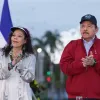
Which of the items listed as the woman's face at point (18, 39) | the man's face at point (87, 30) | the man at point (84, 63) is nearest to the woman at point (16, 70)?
the woman's face at point (18, 39)

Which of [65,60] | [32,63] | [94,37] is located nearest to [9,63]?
[32,63]

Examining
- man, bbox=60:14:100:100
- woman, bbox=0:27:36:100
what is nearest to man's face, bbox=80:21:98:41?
man, bbox=60:14:100:100

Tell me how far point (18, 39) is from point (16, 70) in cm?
48

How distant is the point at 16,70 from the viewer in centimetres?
720

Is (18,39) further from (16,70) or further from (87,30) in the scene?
A: (87,30)

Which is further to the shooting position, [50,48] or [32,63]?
[50,48]

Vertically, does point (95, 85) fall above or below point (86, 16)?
below

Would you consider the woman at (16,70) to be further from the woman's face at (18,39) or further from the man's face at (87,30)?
the man's face at (87,30)

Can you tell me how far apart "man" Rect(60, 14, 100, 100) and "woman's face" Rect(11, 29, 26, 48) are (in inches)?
28.4

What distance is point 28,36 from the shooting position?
751 centimetres

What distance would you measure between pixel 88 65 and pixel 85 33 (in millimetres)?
510

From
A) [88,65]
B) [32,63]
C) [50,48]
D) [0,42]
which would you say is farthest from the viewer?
[50,48]

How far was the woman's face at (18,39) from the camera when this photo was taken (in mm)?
7348

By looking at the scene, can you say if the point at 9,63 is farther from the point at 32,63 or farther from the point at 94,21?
the point at 94,21
